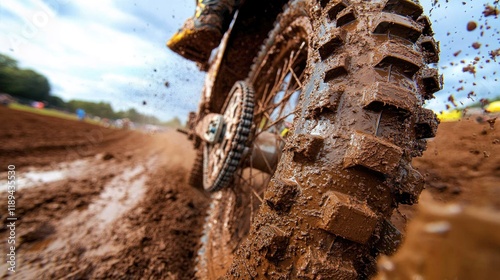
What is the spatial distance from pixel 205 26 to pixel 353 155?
1571 millimetres

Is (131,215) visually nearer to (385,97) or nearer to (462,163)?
(385,97)

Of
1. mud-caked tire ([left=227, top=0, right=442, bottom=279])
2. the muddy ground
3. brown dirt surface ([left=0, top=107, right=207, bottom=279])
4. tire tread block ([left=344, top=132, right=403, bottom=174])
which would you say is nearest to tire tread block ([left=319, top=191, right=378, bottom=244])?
mud-caked tire ([left=227, top=0, right=442, bottom=279])

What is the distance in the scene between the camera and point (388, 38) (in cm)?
91

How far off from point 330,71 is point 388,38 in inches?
9.8

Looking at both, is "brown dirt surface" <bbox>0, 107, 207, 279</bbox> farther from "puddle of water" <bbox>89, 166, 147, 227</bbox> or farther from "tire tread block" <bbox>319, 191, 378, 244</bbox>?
"tire tread block" <bbox>319, 191, 378, 244</bbox>

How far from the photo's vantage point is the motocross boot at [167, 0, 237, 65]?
1812 mm

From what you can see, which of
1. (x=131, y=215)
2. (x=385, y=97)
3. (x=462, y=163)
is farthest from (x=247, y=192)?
(x=385, y=97)

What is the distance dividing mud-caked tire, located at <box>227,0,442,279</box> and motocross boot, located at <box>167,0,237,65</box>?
1158mm

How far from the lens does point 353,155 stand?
0.77 metres

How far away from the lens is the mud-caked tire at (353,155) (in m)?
0.75

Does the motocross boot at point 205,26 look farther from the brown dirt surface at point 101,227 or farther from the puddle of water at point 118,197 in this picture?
the puddle of water at point 118,197

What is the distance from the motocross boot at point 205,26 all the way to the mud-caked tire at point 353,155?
1.16m

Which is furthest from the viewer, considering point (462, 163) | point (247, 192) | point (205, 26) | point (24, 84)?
point (24, 84)

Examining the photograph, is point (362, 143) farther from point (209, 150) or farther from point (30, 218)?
point (30, 218)
